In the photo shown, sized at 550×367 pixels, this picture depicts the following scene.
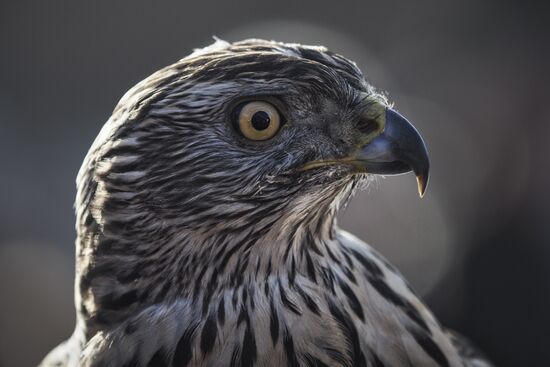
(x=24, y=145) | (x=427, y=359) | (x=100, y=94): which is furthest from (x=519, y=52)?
(x=427, y=359)

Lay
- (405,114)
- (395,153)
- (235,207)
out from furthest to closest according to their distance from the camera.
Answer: (405,114)
(235,207)
(395,153)

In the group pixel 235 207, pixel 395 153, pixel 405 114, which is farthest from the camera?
pixel 405 114

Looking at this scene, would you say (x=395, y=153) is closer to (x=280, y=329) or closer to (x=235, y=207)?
(x=235, y=207)

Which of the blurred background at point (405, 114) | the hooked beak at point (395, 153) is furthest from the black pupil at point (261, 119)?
the blurred background at point (405, 114)

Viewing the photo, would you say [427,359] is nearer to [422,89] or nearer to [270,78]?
[270,78]

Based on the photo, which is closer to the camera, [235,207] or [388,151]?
[388,151]

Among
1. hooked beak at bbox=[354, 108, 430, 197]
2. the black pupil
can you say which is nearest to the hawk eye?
the black pupil

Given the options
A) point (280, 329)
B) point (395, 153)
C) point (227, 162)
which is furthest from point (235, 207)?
point (395, 153)
